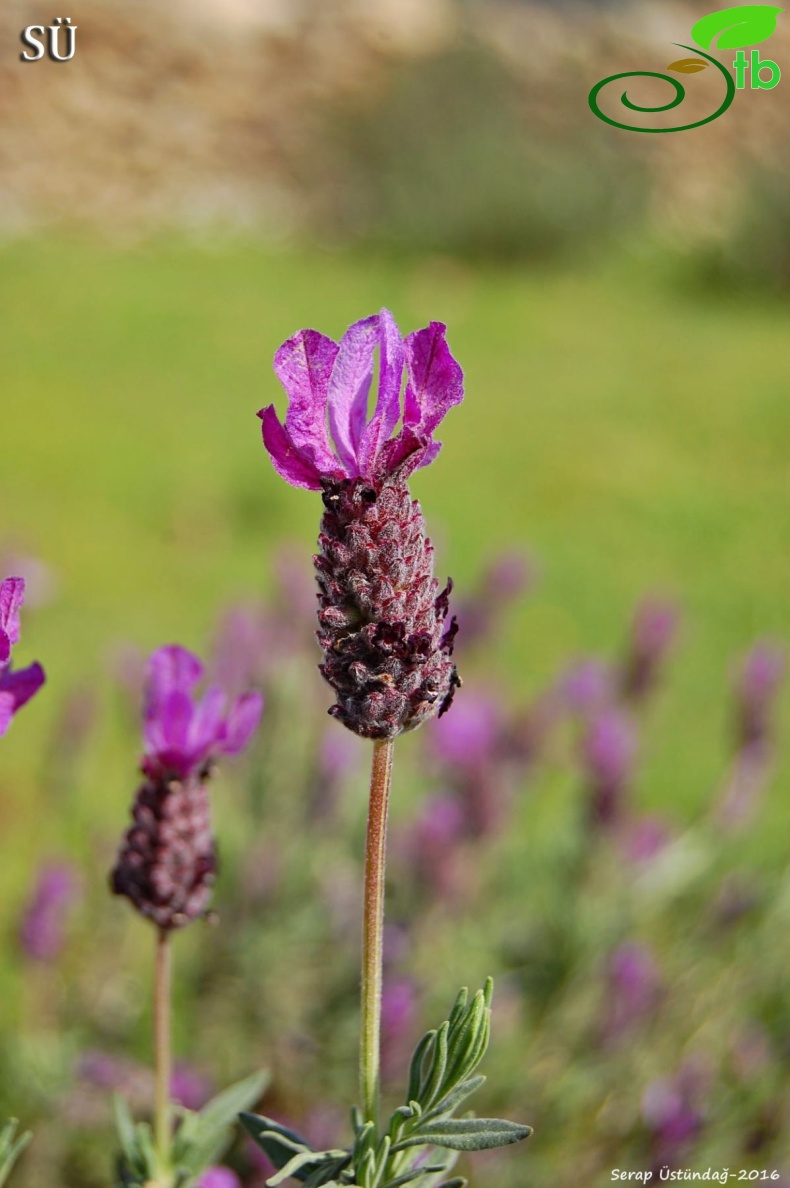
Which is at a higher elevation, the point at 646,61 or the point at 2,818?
the point at 646,61

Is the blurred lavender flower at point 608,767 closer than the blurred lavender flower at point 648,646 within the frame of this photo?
Yes

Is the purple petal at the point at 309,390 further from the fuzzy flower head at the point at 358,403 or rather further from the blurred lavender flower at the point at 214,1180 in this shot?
the blurred lavender flower at the point at 214,1180

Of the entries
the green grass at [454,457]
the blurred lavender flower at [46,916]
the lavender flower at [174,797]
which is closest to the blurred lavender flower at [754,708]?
the green grass at [454,457]

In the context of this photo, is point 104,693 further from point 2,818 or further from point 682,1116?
point 682,1116

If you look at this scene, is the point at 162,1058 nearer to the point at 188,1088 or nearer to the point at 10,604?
the point at 10,604

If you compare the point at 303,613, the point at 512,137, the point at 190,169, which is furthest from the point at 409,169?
the point at 303,613
